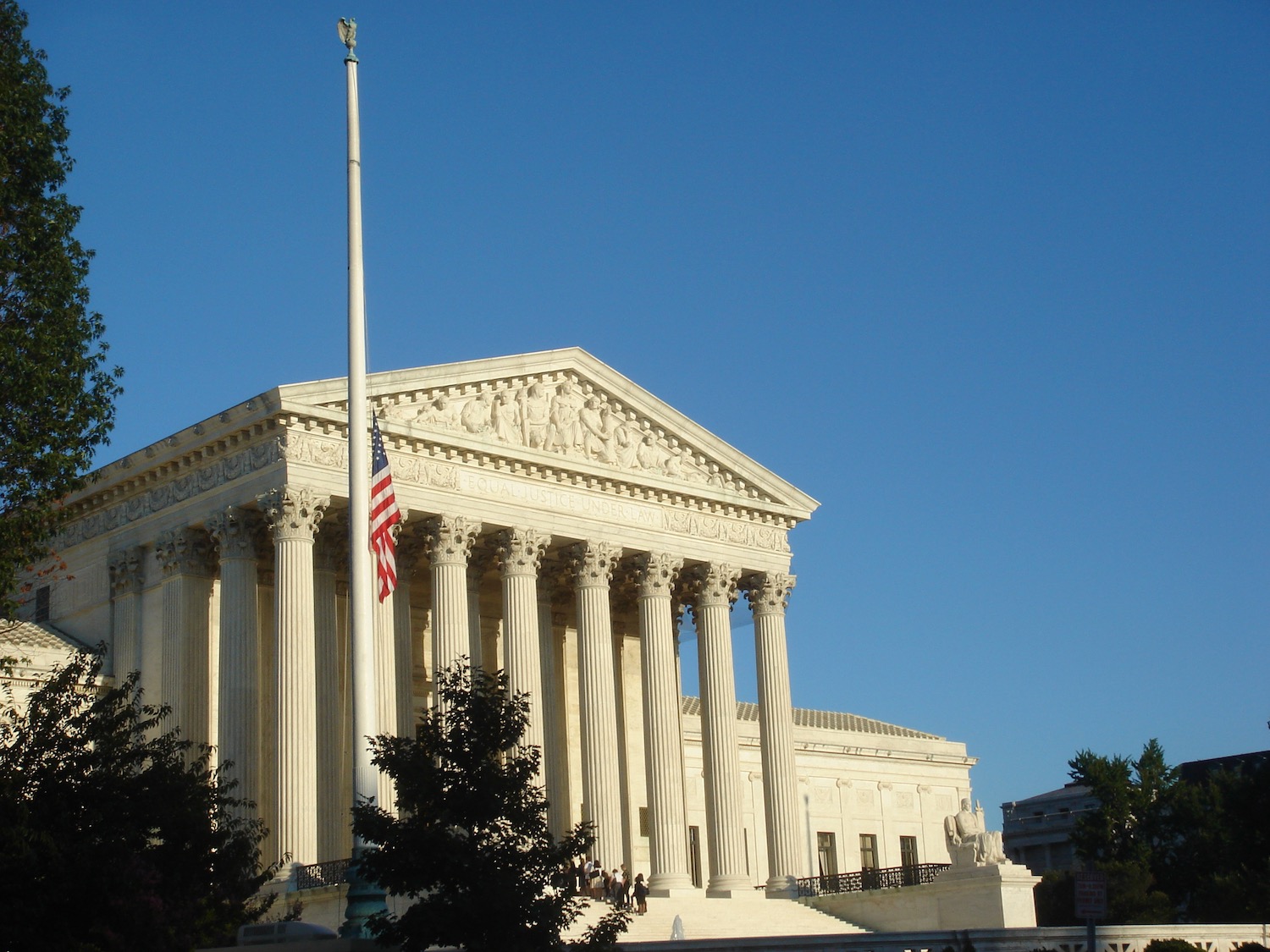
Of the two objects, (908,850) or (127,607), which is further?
(908,850)

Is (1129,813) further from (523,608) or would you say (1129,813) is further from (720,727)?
(523,608)

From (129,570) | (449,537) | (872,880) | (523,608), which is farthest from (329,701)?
(872,880)

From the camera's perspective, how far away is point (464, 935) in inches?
947

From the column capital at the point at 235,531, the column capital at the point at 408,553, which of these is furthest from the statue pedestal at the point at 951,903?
the column capital at the point at 235,531

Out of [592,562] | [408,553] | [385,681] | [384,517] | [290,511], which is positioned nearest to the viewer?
[384,517]

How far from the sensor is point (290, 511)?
44375mm

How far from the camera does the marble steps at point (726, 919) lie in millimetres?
44969

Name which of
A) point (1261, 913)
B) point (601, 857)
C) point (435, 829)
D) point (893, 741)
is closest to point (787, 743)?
point (601, 857)

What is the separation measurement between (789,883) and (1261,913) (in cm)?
1623

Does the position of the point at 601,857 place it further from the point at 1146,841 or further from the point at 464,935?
the point at 1146,841

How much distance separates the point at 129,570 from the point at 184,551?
2.72m

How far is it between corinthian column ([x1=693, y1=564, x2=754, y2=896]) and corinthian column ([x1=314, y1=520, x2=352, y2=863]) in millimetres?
11392

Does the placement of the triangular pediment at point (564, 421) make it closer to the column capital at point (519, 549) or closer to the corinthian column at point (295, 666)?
the column capital at point (519, 549)

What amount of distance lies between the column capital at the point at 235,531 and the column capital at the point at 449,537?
4864 mm
